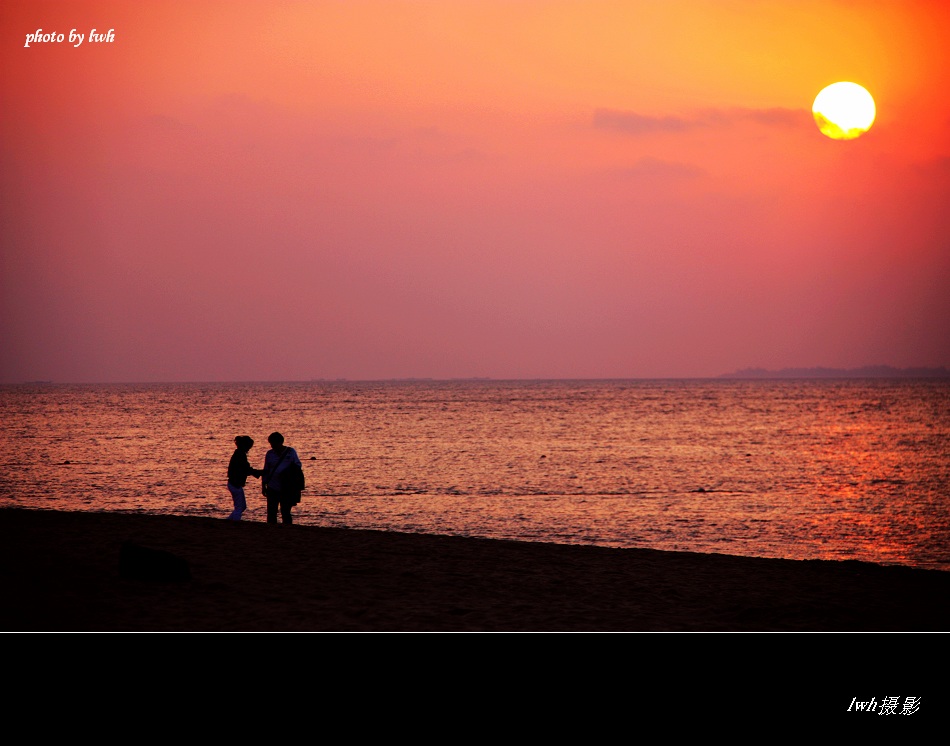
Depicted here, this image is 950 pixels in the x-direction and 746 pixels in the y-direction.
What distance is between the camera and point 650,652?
5746 mm

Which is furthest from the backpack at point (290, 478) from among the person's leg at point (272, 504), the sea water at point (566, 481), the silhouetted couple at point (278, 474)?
the sea water at point (566, 481)

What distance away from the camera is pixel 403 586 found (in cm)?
1072

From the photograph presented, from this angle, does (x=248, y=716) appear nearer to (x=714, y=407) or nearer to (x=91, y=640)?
(x=91, y=640)

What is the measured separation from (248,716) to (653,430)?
82904 mm

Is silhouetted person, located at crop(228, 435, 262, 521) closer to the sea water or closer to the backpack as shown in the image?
the backpack

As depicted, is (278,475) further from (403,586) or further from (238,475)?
(403,586)

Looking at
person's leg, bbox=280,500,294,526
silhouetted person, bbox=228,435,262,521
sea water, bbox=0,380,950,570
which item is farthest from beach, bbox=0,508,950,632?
sea water, bbox=0,380,950,570

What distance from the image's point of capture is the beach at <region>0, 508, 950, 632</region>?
29.0 ft

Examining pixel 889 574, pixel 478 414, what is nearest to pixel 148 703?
pixel 889 574

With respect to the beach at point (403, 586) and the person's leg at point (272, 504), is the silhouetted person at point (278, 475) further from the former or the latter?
the beach at point (403, 586)

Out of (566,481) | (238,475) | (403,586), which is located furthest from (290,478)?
(566,481)

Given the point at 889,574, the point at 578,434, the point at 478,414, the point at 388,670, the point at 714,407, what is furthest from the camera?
the point at 714,407

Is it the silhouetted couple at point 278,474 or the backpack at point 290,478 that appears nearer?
the silhouetted couple at point 278,474

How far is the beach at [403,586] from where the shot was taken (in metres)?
8.85
